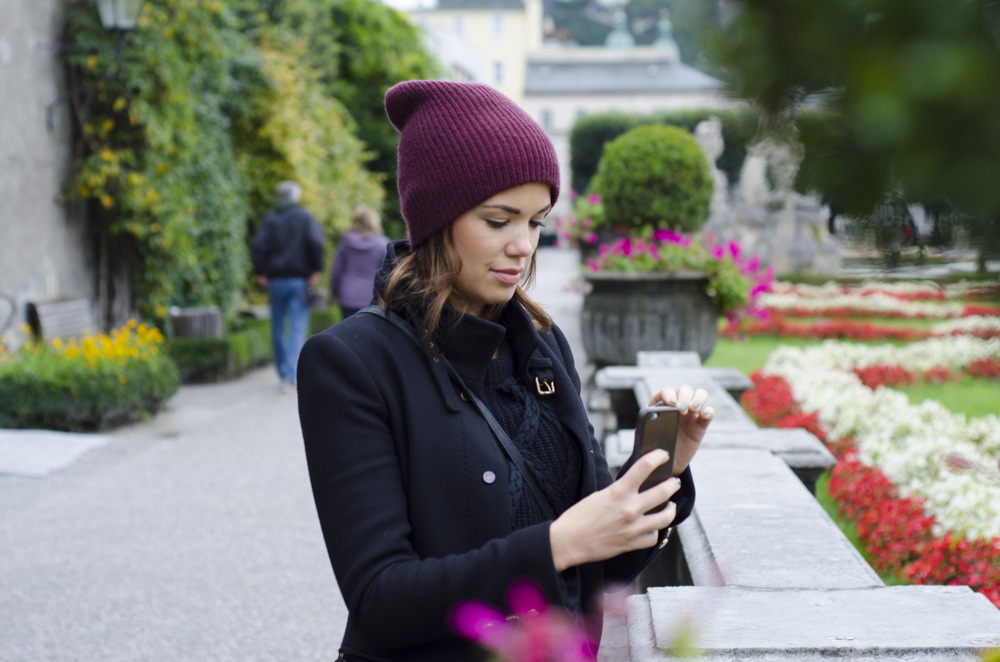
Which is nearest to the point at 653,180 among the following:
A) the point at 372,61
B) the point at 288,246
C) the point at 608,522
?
the point at 288,246

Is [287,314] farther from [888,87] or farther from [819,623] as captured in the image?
[888,87]

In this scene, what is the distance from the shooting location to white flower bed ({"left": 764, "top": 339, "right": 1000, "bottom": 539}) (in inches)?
144

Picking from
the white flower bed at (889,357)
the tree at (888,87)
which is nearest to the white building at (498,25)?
the white flower bed at (889,357)

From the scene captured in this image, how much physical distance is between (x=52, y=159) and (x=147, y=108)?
1007 millimetres

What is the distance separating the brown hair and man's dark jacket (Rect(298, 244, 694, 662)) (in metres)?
0.04

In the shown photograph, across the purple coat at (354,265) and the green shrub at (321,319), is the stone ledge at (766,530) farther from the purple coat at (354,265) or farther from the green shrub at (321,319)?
the green shrub at (321,319)

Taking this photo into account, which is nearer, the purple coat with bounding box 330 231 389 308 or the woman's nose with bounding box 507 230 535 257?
the woman's nose with bounding box 507 230 535 257

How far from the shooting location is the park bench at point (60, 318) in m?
8.42

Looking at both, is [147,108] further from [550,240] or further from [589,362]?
[550,240]

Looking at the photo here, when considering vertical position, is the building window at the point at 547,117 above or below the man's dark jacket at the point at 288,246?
A: above

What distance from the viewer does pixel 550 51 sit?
6162cm

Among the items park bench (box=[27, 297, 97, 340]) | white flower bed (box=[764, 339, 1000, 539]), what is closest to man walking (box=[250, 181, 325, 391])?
park bench (box=[27, 297, 97, 340])

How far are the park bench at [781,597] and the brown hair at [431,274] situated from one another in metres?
0.62

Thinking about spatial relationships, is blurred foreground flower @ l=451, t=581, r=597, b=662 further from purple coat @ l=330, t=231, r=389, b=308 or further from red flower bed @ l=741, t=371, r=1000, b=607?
purple coat @ l=330, t=231, r=389, b=308
